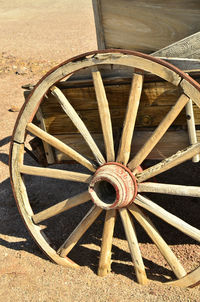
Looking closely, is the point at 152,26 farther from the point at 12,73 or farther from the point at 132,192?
the point at 12,73

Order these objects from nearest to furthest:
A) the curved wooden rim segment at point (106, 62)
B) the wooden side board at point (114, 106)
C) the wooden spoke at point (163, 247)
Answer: the curved wooden rim segment at point (106, 62) → the wooden side board at point (114, 106) → the wooden spoke at point (163, 247)

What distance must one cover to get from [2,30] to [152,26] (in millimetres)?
13492

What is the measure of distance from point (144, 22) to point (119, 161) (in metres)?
1.26

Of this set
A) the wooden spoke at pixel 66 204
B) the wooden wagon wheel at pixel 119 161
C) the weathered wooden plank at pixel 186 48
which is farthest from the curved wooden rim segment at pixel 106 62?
the wooden spoke at pixel 66 204

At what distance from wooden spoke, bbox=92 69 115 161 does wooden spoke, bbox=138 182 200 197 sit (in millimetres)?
358

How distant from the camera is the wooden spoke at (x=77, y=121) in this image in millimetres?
3074

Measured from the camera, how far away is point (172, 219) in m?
2.93

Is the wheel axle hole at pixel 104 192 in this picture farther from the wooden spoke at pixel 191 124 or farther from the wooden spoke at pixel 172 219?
the wooden spoke at pixel 191 124

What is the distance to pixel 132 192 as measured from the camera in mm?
3000

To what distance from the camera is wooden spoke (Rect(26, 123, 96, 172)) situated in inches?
125

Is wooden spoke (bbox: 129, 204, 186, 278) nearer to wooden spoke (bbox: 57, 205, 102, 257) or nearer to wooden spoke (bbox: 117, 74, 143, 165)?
wooden spoke (bbox: 57, 205, 102, 257)

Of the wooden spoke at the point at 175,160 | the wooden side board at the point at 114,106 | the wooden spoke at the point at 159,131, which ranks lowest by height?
the wooden spoke at the point at 175,160

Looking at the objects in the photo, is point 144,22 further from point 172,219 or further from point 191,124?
point 172,219

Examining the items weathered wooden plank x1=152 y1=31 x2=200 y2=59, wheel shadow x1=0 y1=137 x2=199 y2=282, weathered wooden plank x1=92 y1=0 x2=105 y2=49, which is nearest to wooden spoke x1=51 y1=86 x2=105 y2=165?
weathered wooden plank x1=92 y1=0 x2=105 y2=49
